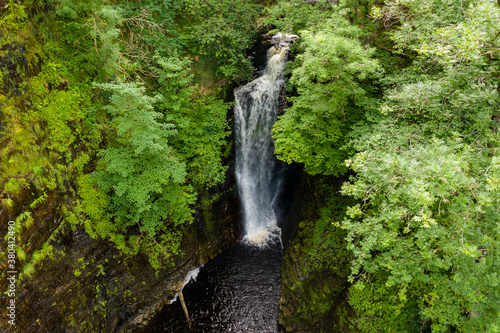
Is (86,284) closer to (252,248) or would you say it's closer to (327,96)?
(252,248)

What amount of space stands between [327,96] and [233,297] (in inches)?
400

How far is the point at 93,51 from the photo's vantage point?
29.1 ft

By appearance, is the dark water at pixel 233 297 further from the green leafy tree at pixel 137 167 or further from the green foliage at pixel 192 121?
the green foliage at pixel 192 121

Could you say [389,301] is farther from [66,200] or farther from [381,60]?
[66,200]

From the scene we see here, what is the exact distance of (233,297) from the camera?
479 inches

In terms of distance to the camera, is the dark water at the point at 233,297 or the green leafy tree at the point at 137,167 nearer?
the green leafy tree at the point at 137,167

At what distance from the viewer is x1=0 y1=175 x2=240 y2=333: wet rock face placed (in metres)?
7.29

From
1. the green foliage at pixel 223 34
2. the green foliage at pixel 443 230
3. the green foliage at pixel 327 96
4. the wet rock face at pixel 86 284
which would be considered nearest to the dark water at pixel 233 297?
the wet rock face at pixel 86 284

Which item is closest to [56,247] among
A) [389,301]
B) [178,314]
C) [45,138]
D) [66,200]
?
[66,200]

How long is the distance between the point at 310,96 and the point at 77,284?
10534mm

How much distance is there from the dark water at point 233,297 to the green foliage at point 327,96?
21.4 ft

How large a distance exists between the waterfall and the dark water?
179 cm

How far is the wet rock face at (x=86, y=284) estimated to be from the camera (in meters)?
7.29

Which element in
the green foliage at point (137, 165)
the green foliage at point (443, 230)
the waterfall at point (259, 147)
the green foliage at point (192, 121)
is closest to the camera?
the green foliage at point (443, 230)
